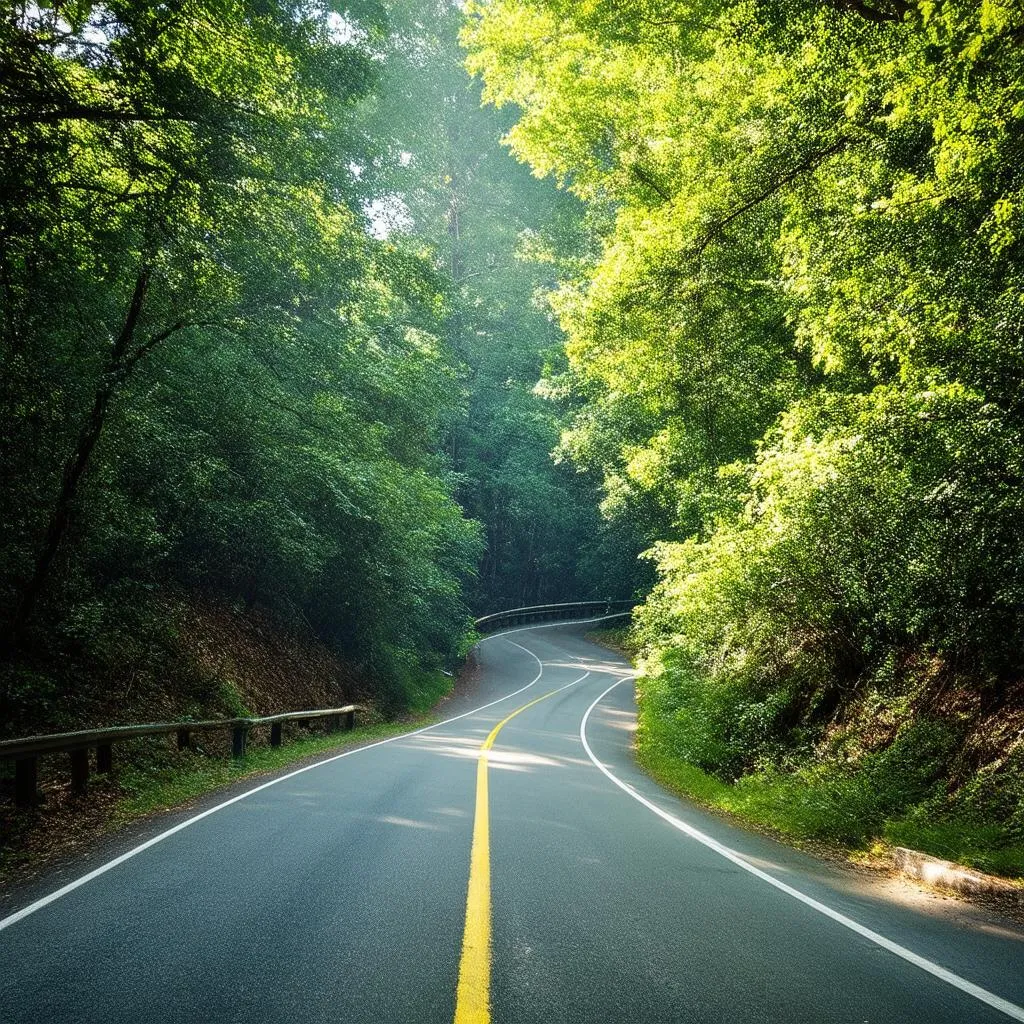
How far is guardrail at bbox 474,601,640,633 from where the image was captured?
145 ft

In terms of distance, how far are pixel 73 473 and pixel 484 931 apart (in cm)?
781

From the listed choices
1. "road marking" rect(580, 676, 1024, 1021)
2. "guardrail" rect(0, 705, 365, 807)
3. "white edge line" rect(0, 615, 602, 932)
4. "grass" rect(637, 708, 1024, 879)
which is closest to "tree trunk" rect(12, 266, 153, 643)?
"guardrail" rect(0, 705, 365, 807)

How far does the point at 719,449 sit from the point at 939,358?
815cm

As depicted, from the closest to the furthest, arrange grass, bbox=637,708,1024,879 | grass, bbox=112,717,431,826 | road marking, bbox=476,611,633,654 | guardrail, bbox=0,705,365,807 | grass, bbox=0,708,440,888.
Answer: grass, bbox=637,708,1024,879
grass, bbox=0,708,440,888
guardrail, bbox=0,705,365,807
grass, bbox=112,717,431,826
road marking, bbox=476,611,633,654

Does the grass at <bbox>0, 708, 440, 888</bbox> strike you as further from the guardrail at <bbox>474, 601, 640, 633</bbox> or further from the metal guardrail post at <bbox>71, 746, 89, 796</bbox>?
the guardrail at <bbox>474, 601, 640, 633</bbox>

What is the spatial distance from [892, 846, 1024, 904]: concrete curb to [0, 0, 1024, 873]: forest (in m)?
0.27

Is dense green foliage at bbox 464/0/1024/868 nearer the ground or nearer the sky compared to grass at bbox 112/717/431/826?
nearer the sky

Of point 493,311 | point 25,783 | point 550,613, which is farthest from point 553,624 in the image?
point 25,783

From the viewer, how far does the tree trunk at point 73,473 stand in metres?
8.21

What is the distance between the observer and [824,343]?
8484 millimetres

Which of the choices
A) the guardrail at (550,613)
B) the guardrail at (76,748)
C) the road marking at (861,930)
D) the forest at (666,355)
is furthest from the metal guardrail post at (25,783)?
the guardrail at (550,613)

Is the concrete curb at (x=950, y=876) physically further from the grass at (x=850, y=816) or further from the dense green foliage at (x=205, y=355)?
the dense green foliage at (x=205, y=355)

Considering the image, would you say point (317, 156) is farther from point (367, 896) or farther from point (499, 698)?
point (499, 698)

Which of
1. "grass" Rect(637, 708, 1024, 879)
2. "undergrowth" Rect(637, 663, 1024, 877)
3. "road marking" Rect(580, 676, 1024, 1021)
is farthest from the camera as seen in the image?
"undergrowth" Rect(637, 663, 1024, 877)
